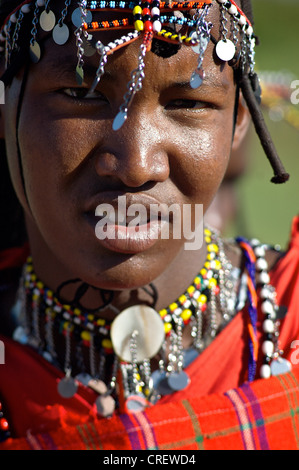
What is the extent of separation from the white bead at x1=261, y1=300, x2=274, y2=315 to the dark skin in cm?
43

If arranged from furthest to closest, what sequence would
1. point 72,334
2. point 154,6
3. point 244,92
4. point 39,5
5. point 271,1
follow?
point 271,1 → point 72,334 → point 244,92 → point 39,5 → point 154,6

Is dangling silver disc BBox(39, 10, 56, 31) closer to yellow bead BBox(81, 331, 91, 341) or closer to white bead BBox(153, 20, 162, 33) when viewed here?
white bead BBox(153, 20, 162, 33)

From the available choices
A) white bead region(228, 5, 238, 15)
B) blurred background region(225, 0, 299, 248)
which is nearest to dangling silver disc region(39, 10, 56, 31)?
white bead region(228, 5, 238, 15)

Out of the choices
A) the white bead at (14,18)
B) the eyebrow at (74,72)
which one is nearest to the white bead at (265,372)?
the eyebrow at (74,72)

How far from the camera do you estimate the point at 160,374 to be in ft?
6.89

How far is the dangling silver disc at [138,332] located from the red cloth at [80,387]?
15cm

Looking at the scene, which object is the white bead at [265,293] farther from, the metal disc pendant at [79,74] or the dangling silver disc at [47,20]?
the dangling silver disc at [47,20]

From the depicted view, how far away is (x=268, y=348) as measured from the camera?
2092 mm

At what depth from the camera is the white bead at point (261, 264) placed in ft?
7.46

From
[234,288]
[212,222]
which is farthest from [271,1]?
[234,288]

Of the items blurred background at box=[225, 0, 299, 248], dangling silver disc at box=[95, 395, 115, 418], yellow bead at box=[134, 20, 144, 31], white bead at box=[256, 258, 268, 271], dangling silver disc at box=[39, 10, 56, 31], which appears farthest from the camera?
blurred background at box=[225, 0, 299, 248]

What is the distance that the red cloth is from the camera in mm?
1973
